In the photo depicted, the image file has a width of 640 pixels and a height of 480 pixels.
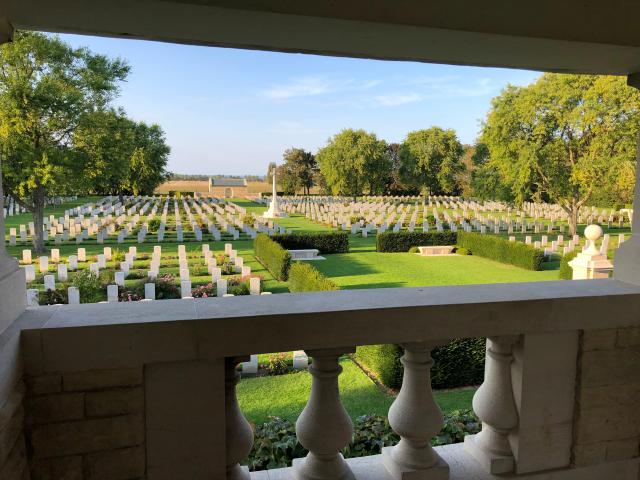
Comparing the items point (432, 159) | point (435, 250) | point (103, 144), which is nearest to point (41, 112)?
point (103, 144)

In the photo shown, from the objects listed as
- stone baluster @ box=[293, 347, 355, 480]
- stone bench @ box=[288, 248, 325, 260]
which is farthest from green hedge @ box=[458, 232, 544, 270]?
stone baluster @ box=[293, 347, 355, 480]

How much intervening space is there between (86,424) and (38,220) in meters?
19.6

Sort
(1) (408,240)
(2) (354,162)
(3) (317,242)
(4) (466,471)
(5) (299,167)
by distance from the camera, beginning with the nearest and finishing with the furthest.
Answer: (4) (466,471), (3) (317,242), (1) (408,240), (2) (354,162), (5) (299,167)

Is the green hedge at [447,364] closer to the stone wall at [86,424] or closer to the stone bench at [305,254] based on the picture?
the stone wall at [86,424]

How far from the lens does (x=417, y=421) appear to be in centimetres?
176

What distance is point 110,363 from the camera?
1.47m

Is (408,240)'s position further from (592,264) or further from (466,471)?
(466,471)

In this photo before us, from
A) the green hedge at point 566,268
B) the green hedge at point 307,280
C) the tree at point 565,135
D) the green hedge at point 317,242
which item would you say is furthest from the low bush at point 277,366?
the tree at point 565,135

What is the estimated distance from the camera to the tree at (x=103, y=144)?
66.9ft

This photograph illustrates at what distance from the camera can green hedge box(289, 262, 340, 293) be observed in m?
9.37

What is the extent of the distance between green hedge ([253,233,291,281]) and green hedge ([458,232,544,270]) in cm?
811

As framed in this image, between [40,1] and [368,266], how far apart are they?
14.8 meters

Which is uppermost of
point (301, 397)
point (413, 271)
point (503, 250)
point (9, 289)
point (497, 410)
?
point (9, 289)

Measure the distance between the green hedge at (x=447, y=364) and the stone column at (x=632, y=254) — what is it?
4.39 meters
